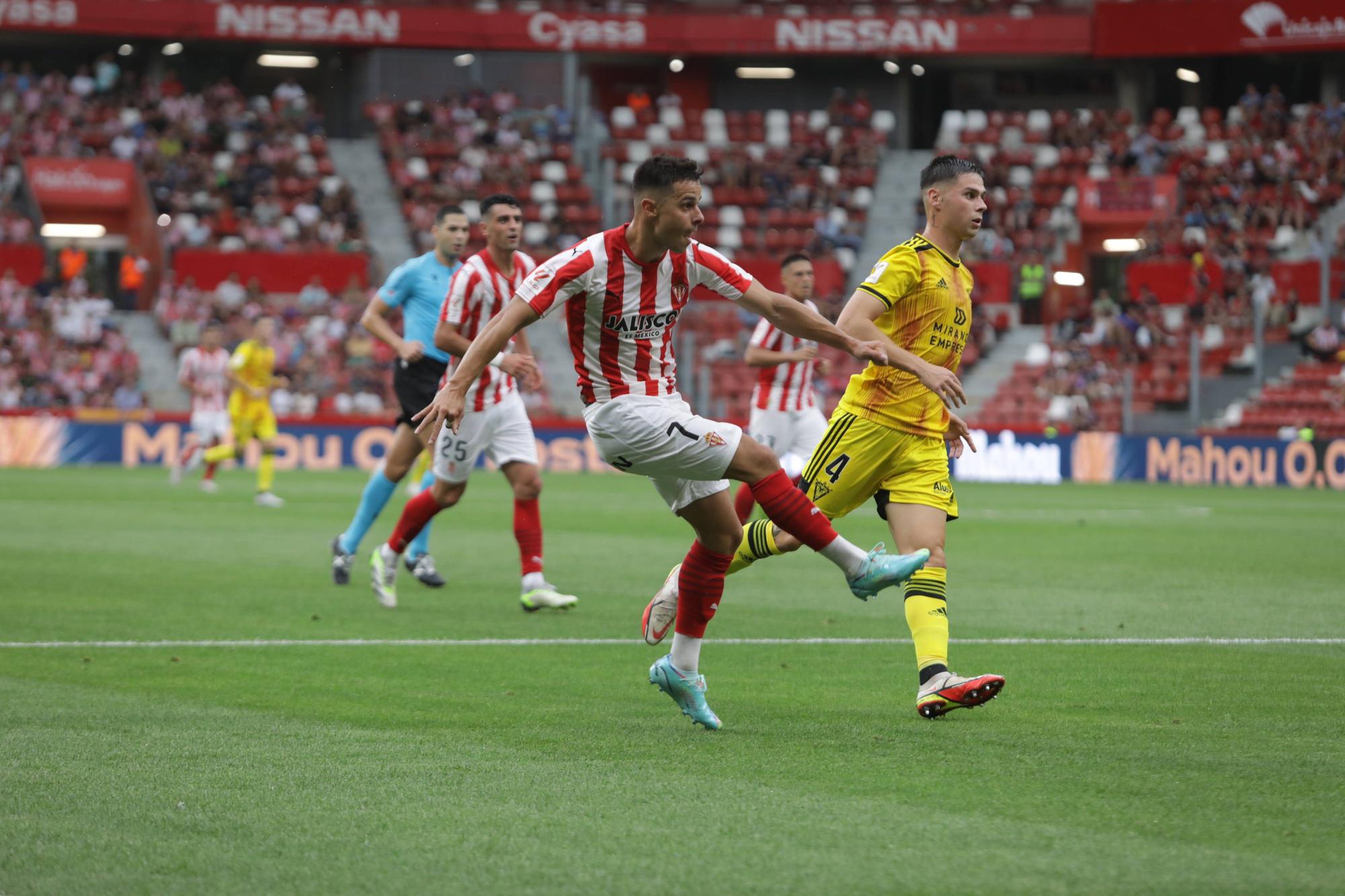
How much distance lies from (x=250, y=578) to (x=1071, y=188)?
3049cm

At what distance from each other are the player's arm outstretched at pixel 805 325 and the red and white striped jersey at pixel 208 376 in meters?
19.5

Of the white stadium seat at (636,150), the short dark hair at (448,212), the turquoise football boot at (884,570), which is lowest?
the turquoise football boot at (884,570)

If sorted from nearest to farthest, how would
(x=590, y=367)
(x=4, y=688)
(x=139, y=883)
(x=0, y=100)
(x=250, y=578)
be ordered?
(x=139, y=883) → (x=590, y=367) → (x=4, y=688) → (x=250, y=578) → (x=0, y=100)

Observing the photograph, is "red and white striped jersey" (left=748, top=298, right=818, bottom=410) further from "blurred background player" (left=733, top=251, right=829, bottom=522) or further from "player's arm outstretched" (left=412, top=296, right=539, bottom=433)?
"player's arm outstretched" (left=412, top=296, right=539, bottom=433)

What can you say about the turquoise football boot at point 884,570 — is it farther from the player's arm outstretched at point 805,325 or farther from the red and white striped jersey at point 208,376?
the red and white striped jersey at point 208,376

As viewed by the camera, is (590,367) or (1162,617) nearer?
(590,367)

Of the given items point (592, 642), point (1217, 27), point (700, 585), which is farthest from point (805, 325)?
point (1217, 27)

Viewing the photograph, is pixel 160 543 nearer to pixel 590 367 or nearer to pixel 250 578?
pixel 250 578

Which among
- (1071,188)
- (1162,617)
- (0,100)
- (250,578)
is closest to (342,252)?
(0,100)

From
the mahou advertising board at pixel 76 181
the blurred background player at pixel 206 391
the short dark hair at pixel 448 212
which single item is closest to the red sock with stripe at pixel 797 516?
the short dark hair at pixel 448 212

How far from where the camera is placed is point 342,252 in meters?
36.3

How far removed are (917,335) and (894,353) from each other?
75 centimetres

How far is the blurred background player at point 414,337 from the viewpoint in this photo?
11062 millimetres

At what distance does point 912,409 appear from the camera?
6793 millimetres
